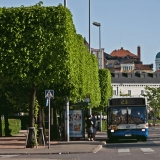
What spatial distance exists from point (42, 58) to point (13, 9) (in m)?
2.71

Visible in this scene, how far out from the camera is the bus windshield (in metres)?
43.7

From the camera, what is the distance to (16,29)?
33906 mm

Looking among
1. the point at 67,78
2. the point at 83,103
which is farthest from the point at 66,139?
the point at 67,78

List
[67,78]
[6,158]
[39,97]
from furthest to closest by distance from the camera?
[39,97] → [67,78] → [6,158]

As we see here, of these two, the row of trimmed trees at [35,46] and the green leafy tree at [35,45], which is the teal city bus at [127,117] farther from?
the green leafy tree at [35,45]

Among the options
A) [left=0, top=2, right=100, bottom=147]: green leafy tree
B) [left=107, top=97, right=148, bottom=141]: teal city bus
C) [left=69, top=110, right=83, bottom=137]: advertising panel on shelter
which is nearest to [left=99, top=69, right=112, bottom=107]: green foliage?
[left=69, top=110, right=83, bottom=137]: advertising panel on shelter

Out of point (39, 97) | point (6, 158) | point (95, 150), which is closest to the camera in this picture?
point (6, 158)

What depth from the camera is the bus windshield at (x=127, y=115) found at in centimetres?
4372

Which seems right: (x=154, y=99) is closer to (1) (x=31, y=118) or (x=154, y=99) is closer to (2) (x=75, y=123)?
(2) (x=75, y=123)

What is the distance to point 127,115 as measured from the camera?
43.8 meters

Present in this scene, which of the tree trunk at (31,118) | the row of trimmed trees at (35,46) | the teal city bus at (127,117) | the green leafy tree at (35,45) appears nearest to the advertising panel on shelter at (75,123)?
the teal city bus at (127,117)

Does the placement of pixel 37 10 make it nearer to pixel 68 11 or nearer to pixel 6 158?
pixel 68 11

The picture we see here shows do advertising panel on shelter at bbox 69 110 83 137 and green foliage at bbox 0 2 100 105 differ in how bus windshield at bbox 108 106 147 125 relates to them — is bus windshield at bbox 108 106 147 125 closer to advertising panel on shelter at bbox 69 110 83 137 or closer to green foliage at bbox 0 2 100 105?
advertising panel on shelter at bbox 69 110 83 137

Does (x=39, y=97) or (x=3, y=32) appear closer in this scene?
(x=3, y=32)
